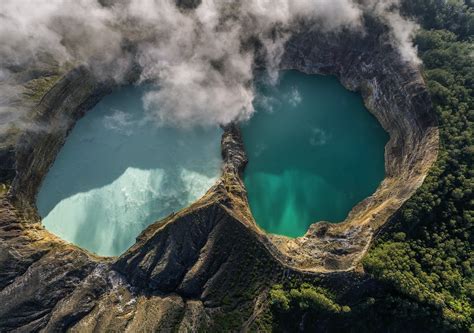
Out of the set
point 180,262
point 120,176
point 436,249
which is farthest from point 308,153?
point 120,176

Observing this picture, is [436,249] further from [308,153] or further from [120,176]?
[120,176]

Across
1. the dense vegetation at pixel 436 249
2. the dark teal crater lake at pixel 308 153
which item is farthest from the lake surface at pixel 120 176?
the dense vegetation at pixel 436 249

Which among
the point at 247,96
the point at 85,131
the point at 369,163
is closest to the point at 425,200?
the point at 369,163

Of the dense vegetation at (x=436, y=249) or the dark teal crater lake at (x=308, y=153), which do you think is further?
the dark teal crater lake at (x=308, y=153)

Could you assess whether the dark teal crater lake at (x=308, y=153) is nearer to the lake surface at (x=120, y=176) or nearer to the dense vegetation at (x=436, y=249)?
the lake surface at (x=120, y=176)

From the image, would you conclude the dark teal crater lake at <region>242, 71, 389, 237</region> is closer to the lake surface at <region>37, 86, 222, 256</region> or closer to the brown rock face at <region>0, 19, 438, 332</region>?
the brown rock face at <region>0, 19, 438, 332</region>

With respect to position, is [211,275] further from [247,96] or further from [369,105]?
[369,105]
